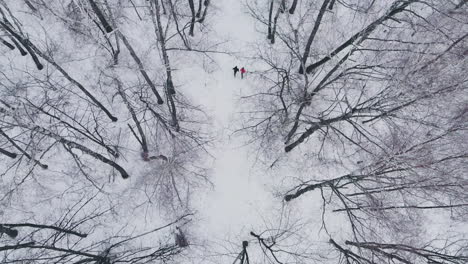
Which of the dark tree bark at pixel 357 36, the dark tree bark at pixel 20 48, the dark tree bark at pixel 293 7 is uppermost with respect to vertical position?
the dark tree bark at pixel 293 7

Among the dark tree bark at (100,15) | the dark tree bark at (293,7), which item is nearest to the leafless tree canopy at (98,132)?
the dark tree bark at (100,15)

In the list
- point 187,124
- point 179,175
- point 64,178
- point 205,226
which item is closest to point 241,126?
point 187,124

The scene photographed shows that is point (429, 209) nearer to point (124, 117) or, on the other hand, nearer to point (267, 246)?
point (267, 246)

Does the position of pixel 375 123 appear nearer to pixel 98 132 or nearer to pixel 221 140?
pixel 221 140

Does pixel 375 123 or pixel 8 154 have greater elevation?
pixel 375 123

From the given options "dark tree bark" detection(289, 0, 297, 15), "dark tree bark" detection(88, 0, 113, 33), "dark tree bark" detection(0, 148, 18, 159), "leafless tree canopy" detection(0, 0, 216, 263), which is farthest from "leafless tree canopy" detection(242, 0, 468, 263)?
"dark tree bark" detection(0, 148, 18, 159)

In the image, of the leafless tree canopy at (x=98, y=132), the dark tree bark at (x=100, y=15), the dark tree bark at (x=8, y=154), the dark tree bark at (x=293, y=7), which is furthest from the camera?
the dark tree bark at (x=293, y=7)

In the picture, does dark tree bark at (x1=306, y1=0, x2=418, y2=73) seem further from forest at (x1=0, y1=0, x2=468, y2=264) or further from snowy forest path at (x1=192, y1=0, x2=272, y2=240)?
snowy forest path at (x1=192, y1=0, x2=272, y2=240)

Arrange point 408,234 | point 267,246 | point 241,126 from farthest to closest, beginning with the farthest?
point 241,126
point 408,234
point 267,246

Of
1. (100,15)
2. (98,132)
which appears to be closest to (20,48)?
(100,15)

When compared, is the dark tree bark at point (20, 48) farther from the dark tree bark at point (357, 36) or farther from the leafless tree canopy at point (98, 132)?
the dark tree bark at point (357, 36)

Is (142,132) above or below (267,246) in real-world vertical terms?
above
